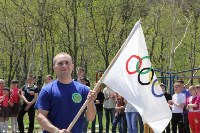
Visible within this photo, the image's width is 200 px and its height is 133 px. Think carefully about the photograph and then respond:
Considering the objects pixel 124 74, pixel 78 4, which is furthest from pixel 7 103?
pixel 78 4

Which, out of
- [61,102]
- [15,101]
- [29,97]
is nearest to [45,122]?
[61,102]

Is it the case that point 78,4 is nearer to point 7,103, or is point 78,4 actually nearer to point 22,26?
point 22,26

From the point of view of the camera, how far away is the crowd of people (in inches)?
231

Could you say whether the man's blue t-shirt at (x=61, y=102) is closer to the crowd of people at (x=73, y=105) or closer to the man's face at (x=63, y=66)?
the crowd of people at (x=73, y=105)

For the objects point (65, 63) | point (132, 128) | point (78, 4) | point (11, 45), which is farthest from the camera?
point (11, 45)

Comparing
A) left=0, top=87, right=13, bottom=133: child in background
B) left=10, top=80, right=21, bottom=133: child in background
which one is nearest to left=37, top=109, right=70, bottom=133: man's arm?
left=10, top=80, right=21, bottom=133: child in background

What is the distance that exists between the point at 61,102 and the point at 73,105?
0.48 feet

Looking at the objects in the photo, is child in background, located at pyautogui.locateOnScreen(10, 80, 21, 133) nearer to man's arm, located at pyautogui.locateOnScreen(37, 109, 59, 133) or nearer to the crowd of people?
the crowd of people

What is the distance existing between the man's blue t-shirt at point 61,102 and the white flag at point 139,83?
24.8 inches

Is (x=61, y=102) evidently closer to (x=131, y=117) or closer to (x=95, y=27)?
(x=131, y=117)

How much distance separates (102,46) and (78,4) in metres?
6.80

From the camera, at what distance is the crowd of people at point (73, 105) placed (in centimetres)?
587

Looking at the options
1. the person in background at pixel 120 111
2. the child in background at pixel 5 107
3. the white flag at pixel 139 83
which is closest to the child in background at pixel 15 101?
the child in background at pixel 5 107

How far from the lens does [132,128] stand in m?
14.1
